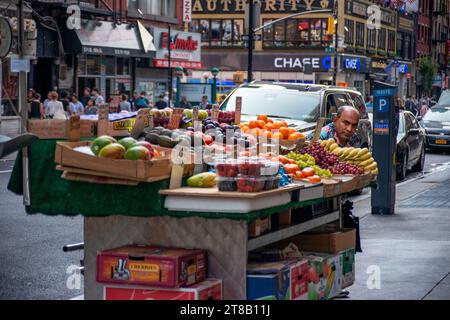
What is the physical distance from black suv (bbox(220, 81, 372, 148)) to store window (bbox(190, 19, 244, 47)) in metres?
56.6

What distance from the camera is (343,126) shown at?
1120cm

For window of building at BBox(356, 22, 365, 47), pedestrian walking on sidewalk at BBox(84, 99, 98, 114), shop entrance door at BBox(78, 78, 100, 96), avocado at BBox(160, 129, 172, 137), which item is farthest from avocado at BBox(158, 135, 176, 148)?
window of building at BBox(356, 22, 365, 47)

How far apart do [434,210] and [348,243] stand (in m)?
7.71

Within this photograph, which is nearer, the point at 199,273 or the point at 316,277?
the point at 199,273

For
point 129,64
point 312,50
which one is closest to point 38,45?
point 129,64

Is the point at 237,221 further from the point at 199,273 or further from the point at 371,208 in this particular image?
the point at 371,208

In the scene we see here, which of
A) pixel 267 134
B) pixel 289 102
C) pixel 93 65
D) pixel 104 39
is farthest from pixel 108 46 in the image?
pixel 267 134

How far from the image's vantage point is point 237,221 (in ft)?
22.8

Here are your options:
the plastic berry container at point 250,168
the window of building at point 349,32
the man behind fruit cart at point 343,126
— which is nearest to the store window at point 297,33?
the window of building at point 349,32

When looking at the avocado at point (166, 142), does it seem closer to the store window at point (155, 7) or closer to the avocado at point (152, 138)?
the avocado at point (152, 138)

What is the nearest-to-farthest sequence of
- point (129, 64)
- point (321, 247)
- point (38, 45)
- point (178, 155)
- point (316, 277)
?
point (178, 155)
point (316, 277)
point (321, 247)
point (38, 45)
point (129, 64)

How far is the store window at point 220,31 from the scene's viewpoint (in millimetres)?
75312

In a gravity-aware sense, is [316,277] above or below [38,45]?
below

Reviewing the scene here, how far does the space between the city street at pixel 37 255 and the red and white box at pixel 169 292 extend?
259 cm
